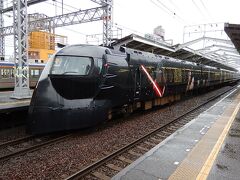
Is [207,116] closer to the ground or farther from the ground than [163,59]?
closer to the ground

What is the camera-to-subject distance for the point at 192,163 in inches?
244

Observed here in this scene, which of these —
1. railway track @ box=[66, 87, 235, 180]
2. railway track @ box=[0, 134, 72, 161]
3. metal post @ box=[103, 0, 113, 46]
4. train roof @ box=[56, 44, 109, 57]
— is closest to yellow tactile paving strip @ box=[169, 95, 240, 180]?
railway track @ box=[66, 87, 235, 180]

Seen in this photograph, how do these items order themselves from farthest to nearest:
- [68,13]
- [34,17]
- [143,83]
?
1. [34,17]
2. [68,13]
3. [143,83]

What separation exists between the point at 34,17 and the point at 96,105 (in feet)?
129

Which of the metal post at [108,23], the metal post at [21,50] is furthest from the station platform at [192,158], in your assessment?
the metal post at [108,23]

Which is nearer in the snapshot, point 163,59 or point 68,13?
point 163,59

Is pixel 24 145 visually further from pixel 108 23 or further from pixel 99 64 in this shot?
pixel 108 23

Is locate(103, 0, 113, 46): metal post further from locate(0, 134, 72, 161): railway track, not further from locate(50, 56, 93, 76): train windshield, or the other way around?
locate(0, 134, 72, 161): railway track

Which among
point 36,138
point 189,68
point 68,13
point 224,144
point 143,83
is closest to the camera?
point 224,144

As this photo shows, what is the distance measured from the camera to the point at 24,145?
8.08 metres

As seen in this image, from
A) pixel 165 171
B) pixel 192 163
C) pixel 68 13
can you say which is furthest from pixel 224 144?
pixel 68 13

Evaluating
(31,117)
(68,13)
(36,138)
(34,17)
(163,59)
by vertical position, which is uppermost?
(34,17)

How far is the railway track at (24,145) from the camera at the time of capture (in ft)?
23.4

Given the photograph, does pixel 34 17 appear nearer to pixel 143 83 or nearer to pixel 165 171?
pixel 143 83
